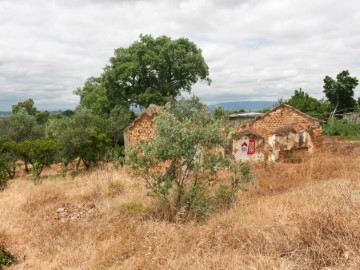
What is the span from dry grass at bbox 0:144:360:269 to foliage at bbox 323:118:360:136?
19.1 meters

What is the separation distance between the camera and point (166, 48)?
2403 cm

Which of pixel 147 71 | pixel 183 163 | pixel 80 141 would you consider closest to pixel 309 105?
pixel 147 71

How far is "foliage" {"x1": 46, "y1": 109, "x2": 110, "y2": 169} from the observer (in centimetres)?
1426

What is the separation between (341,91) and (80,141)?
26.8 m

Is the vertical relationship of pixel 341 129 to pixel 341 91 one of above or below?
below

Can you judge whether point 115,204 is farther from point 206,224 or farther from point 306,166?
point 306,166

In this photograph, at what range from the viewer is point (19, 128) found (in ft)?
72.1

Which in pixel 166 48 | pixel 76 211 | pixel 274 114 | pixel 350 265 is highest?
pixel 166 48

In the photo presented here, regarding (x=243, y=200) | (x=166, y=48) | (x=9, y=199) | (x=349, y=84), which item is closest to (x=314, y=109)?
(x=349, y=84)

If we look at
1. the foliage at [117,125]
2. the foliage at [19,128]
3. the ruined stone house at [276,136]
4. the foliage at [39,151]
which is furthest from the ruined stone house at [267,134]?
the foliage at [19,128]

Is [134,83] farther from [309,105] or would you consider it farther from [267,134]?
[309,105]

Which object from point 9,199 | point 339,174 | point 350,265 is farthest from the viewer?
point 339,174

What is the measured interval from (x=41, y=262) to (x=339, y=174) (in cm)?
823

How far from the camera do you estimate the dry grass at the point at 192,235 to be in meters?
3.71
